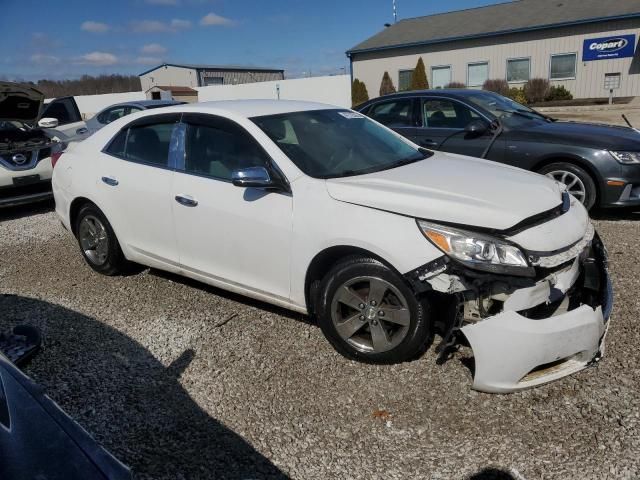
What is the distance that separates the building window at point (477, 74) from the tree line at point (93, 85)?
152 feet

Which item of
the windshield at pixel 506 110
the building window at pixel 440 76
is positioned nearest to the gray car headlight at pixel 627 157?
the windshield at pixel 506 110

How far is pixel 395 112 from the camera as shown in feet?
24.2

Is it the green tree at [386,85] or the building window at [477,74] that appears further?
the green tree at [386,85]

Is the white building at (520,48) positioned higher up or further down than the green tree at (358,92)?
higher up

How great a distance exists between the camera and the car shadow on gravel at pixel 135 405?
2596 mm

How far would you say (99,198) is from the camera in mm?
4617

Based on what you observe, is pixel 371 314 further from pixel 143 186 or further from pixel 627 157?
pixel 627 157

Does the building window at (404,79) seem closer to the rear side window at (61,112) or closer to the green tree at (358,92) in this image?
the green tree at (358,92)

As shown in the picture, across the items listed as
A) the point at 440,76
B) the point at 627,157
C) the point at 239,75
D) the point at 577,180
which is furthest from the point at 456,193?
the point at 239,75

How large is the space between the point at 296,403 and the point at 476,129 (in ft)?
13.9

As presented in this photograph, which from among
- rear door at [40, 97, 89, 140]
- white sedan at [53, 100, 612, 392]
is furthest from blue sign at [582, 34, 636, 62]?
white sedan at [53, 100, 612, 392]

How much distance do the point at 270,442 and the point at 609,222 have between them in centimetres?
502

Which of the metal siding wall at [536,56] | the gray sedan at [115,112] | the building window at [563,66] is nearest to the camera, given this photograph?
the gray sedan at [115,112]

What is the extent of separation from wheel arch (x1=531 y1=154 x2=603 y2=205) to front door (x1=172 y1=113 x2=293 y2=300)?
3.87m
